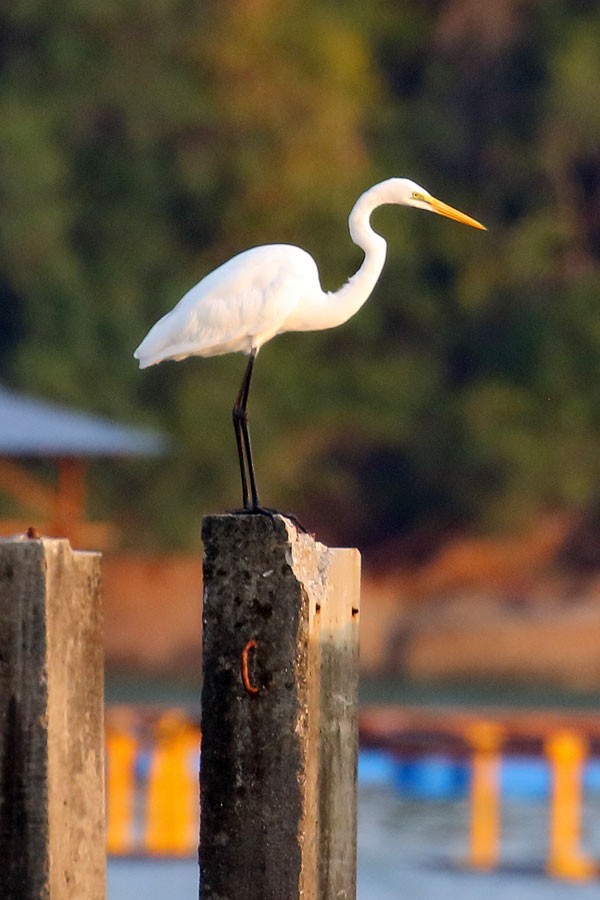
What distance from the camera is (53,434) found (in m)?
13.9

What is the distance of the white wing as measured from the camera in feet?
19.0

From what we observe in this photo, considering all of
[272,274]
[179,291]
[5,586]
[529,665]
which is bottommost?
[5,586]

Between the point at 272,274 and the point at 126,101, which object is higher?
the point at 126,101

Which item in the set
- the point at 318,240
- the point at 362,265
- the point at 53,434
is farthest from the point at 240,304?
the point at 318,240

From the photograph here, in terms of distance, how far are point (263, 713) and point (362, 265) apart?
1.99 meters

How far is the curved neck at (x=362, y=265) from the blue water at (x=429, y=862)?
324 centimetres

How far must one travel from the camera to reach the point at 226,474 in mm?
27797

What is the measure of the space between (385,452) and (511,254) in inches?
127

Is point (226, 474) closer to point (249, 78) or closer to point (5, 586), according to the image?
point (249, 78)

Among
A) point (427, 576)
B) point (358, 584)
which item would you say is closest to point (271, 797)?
point (358, 584)

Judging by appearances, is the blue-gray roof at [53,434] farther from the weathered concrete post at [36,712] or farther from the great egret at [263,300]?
the weathered concrete post at [36,712]

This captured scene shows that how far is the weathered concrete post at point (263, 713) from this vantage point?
4285 millimetres

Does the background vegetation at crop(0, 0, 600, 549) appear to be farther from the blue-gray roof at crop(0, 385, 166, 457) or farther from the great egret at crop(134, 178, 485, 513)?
the great egret at crop(134, 178, 485, 513)

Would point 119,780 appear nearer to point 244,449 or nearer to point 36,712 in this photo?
point 244,449
